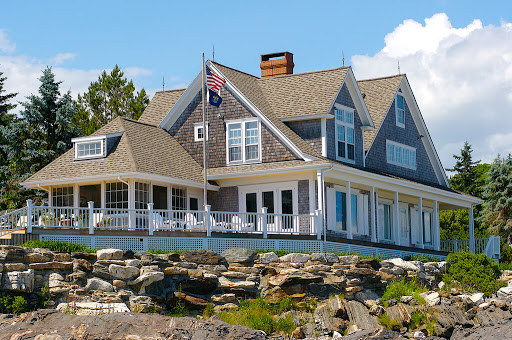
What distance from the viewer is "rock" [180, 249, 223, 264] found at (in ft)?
88.1

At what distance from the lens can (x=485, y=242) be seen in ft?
140

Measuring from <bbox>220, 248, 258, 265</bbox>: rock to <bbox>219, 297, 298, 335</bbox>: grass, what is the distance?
1498 mm

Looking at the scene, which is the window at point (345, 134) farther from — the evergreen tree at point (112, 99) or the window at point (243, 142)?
the evergreen tree at point (112, 99)

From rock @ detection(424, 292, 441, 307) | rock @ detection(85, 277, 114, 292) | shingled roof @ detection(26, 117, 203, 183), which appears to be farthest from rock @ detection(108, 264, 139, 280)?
rock @ detection(424, 292, 441, 307)

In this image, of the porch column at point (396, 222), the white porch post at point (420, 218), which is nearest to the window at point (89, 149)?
the porch column at point (396, 222)

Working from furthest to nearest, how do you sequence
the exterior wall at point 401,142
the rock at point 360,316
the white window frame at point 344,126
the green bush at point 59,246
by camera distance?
the exterior wall at point 401,142 < the white window frame at point 344,126 < the rock at point 360,316 < the green bush at point 59,246

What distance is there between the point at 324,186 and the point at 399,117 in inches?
353

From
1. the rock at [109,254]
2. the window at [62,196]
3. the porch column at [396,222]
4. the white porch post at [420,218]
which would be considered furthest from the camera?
the white porch post at [420,218]

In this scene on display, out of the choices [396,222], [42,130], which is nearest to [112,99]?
[42,130]

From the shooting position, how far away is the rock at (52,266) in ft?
79.2

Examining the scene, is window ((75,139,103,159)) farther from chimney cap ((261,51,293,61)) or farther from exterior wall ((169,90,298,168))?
chimney cap ((261,51,293,61))

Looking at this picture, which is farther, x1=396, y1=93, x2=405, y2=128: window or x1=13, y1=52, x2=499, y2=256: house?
x1=396, y1=93, x2=405, y2=128: window

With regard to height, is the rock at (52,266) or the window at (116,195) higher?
the window at (116,195)

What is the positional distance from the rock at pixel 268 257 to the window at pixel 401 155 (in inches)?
503
